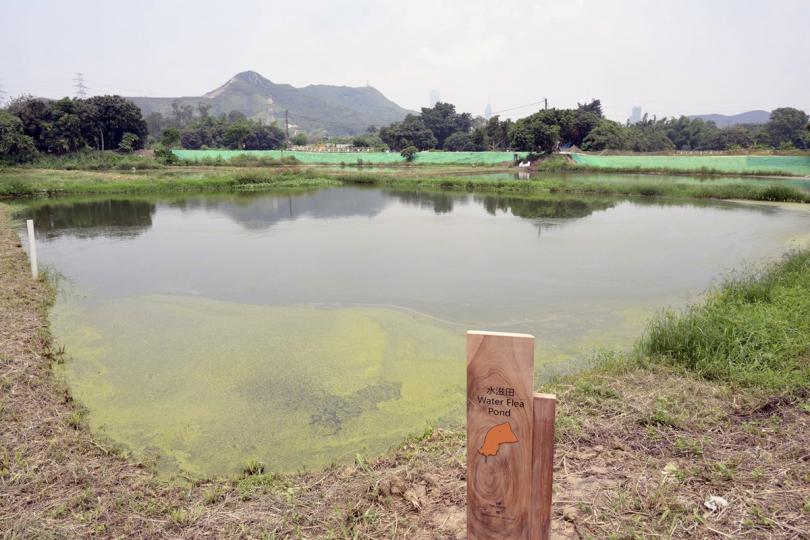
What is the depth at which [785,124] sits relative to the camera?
39469 mm

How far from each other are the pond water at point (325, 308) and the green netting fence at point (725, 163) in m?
12.1

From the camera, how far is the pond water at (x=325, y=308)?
3324 mm

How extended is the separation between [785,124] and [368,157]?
104 ft

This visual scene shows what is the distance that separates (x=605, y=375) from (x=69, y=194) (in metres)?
19.5

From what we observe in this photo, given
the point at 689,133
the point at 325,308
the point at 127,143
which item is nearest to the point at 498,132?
the point at 689,133

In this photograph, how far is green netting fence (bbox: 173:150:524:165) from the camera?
30922 millimetres

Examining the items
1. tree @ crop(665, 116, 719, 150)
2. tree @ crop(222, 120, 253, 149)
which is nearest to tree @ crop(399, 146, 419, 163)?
tree @ crop(222, 120, 253, 149)

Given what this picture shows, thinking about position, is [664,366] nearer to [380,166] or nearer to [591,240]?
[591,240]

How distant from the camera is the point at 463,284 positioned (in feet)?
22.1

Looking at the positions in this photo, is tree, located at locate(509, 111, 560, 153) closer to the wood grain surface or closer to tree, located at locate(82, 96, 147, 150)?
tree, located at locate(82, 96, 147, 150)

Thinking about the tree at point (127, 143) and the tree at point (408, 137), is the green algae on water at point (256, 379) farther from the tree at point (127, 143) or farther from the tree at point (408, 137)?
the tree at point (408, 137)

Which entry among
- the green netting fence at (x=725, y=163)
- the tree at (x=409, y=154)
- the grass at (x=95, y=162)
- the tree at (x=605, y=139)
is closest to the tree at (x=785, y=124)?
the tree at (x=605, y=139)

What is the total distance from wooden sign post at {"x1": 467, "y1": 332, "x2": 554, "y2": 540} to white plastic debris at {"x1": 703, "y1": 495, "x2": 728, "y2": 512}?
859 mm

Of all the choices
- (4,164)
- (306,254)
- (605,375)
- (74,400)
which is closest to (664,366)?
(605,375)
